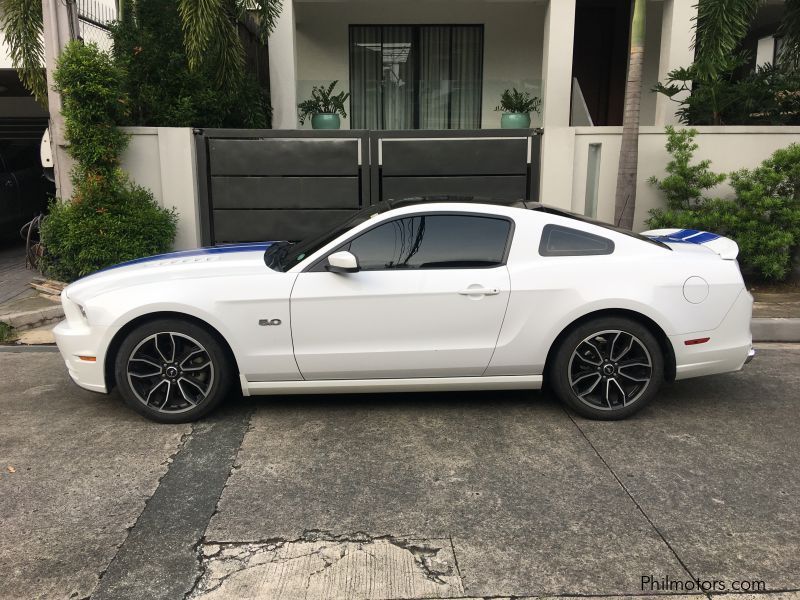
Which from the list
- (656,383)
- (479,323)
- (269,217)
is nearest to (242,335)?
(479,323)

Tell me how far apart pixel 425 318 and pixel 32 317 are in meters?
4.95

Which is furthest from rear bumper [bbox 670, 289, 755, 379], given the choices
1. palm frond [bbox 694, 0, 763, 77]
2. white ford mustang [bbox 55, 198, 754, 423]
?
palm frond [bbox 694, 0, 763, 77]

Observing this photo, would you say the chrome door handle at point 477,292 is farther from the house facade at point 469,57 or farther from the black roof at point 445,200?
the house facade at point 469,57

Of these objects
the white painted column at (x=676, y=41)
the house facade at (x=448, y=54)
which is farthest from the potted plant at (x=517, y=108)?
the white painted column at (x=676, y=41)

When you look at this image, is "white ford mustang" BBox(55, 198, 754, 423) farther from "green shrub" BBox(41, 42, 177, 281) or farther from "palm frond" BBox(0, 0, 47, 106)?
"palm frond" BBox(0, 0, 47, 106)

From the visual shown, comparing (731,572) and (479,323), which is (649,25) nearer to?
(479,323)

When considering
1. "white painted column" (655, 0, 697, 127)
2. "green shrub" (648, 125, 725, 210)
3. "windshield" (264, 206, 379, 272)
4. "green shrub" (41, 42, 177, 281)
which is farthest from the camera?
"white painted column" (655, 0, 697, 127)

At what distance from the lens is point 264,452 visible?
14.4 feet

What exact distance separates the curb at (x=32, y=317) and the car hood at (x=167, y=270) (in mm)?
2959

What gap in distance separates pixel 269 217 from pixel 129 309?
4744 millimetres

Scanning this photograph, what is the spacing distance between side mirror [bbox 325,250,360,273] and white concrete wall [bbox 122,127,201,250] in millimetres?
5077

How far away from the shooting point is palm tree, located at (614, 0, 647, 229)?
8.61m

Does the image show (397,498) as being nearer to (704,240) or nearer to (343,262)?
(343,262)

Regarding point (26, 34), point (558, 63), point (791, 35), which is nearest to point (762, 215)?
point (791, 35)
